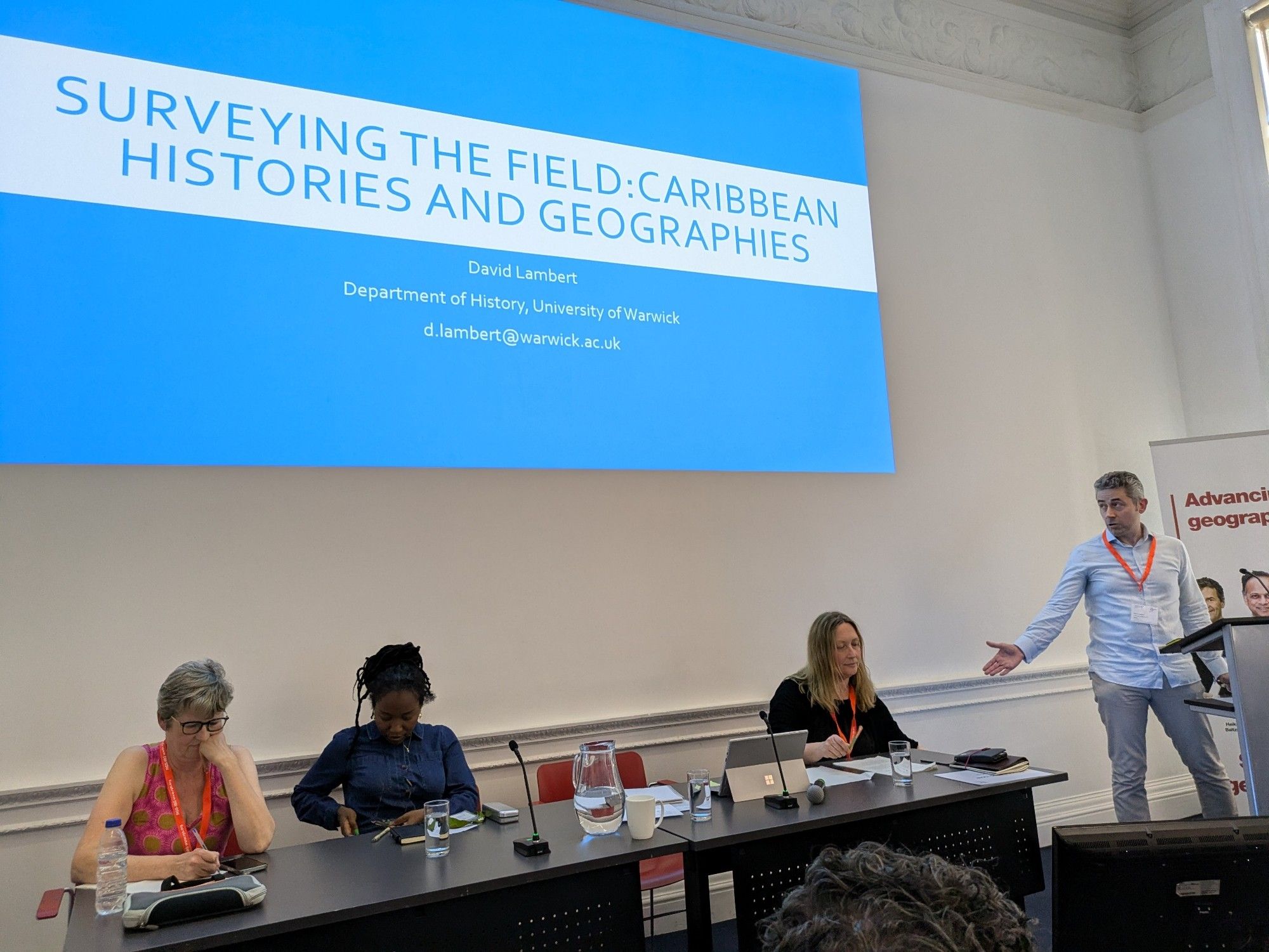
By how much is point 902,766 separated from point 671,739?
3.95 feet

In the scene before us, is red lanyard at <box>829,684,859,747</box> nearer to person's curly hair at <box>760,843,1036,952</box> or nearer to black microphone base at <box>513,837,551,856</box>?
black microphone base at <box>513,837,551,856</box>

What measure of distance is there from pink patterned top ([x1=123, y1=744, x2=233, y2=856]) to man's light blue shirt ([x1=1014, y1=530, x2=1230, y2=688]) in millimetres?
3066

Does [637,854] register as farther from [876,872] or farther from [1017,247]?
[1017,247]

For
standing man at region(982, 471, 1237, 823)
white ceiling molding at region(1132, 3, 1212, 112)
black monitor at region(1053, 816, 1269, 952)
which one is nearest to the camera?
black monitor at region(1053, 816, 1269, 952)

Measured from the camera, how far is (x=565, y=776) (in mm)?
3088

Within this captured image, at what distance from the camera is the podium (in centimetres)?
220

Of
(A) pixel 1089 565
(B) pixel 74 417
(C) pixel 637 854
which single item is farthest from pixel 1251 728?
(B) pixel 74 417

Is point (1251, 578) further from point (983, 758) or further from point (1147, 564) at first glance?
point (983, 758)

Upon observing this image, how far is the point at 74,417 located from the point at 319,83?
141cm

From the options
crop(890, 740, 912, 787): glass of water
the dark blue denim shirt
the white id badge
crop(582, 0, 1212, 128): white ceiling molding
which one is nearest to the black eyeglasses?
the dark blue denim shirt

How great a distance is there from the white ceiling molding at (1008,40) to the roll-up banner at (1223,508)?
2.04 meters

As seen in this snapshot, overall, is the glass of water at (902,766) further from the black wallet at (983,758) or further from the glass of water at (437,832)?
the glass of water at (437,832)

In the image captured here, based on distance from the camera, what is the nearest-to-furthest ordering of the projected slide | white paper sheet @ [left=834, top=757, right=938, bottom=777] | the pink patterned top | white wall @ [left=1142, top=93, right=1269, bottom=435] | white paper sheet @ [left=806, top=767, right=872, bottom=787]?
the pink patterned top → white paper sheet @ [left=806, top=767, right=872, bottom=787] → white paper sheet @ [left=834, top=757, right=938, bottom=777] → the projected slide → white wall @ [left=1142, top=93, right=1269, bottom=435]

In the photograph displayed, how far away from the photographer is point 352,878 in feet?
6.31
